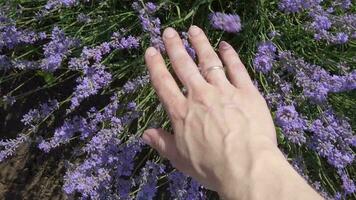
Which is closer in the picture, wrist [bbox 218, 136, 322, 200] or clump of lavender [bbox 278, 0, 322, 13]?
wrist [bbox 218, 136, 322, 200]

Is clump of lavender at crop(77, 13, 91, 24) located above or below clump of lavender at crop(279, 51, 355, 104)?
above

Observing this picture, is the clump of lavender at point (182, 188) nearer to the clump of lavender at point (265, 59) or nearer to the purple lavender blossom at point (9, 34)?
the clump of lavender at point (265, 59)

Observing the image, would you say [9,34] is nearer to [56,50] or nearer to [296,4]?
Answer: [56,50]

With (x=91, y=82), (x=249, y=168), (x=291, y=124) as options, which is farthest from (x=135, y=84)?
(x=249, y=168)

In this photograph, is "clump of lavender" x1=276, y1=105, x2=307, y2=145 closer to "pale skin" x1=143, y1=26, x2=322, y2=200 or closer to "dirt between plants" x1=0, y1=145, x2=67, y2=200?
"pale skin" x1=143, y1=26, x2=322, y2=200

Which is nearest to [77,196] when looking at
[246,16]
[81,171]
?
[81,171]

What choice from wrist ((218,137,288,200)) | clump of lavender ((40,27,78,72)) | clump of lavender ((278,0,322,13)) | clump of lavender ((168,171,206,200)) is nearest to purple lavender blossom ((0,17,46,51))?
clump of lavender ((40,27,78,72))

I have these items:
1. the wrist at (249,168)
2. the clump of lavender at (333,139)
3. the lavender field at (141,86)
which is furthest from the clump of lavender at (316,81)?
the wrist at (249,168)

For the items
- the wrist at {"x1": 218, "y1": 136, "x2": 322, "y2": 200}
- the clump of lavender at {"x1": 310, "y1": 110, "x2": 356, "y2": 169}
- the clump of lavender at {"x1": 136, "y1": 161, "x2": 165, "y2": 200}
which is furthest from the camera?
the clump of lavender at {"x1": 136, "y1": 161, "x2": 165, "y2": 200}
